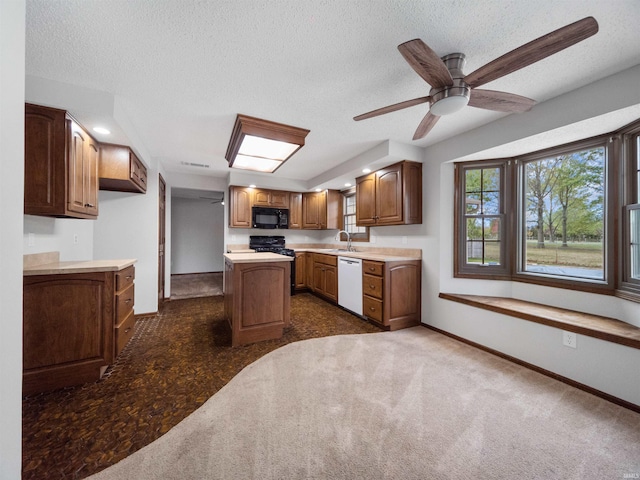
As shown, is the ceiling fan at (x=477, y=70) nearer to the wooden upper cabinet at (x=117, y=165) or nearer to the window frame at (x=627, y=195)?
the window frame at (x=627, y=195)

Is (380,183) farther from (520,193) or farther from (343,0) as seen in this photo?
(343,0)

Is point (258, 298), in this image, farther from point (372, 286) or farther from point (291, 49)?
point (291, 49)

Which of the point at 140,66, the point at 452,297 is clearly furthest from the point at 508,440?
the point at 140,66

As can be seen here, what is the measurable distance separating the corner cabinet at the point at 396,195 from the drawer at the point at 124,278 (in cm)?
303

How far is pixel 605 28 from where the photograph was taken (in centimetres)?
142

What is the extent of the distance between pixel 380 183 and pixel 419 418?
286 cm

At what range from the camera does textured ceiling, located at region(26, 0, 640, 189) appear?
4.31 ft

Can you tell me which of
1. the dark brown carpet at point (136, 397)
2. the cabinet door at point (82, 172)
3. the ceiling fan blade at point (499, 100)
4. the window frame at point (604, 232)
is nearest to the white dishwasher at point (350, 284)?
the dark brown carpet at point (136, 397)

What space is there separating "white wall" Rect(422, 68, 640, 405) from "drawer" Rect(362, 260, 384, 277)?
644 mm

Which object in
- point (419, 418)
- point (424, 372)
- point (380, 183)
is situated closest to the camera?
point (419, 418)

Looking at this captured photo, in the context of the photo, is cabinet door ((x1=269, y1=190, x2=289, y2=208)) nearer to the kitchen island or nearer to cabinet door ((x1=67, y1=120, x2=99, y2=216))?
the kitchen island

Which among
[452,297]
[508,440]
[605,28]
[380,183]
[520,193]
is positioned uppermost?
[605,28]

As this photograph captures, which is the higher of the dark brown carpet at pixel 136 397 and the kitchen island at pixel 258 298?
the kitchen island at pixel 258 298

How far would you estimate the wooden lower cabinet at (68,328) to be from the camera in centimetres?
184
